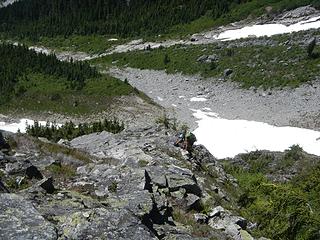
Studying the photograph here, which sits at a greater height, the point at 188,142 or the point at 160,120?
the point at 188,142

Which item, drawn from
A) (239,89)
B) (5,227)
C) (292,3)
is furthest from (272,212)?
(292,3)

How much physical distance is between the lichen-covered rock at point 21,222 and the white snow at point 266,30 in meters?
59.2

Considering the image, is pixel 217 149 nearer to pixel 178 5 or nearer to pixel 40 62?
pixel 40 62

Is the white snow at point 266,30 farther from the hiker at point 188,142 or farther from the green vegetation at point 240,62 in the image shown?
the hiker at point 188,142

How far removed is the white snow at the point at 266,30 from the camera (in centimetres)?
6406

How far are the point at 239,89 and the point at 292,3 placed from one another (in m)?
30.7

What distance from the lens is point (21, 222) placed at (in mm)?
8281

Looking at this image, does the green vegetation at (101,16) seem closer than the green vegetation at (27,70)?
No

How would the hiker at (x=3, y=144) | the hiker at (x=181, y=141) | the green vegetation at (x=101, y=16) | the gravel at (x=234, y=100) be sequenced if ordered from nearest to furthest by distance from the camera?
the hiker at (x=3, y=144), the hiker at (x=181, y=141), the gravel at (x=234, y=100), the green vegetation at (x=101, y=16)

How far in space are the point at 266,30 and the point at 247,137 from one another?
38.4 meters

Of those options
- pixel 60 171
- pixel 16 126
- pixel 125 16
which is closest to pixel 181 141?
pixel 60 171

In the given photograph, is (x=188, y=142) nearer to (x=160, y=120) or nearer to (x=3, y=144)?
(x=3, y=144)

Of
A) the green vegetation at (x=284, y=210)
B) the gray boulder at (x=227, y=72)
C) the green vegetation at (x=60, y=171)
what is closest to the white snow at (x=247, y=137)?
the green vegetation at (x=284, y=210)

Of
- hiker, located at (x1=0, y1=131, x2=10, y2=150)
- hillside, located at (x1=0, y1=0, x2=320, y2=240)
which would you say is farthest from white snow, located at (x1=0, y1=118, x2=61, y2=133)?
hiker, located at (x1=0, y1=131, x2=10, y2=150)
